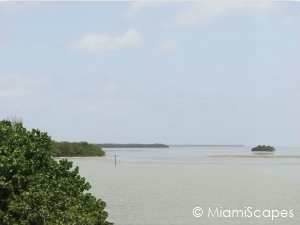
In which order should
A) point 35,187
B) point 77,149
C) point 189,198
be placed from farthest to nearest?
point 77,149 → point 189,198 → point 35,187

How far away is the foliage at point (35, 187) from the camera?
8.59 m

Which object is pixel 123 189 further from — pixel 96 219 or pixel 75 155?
pixel 75 155

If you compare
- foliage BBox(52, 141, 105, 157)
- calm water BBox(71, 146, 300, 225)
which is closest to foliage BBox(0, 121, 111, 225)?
calm water BBox(71, 146, 300, 225)

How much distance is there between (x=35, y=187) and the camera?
28.5 feet

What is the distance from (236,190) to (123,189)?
18.5ft

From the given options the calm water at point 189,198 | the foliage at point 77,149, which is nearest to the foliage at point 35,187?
the calm water at point 189,198

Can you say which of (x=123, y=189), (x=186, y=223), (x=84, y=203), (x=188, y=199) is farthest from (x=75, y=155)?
(x=84, y=203)

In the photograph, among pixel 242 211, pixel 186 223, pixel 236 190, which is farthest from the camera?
pixel 236 190

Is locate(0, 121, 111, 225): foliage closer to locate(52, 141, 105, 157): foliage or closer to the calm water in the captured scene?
the calm water

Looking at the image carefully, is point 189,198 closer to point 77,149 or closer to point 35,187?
point 35,187

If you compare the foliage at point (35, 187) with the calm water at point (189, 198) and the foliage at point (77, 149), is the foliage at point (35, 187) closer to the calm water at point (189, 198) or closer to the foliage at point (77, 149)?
the calm water at point (189, 198)

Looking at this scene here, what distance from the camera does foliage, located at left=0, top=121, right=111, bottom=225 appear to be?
8586 mm

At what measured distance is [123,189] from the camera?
85.0 ft

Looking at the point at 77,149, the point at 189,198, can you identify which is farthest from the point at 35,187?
the point at 77,149
